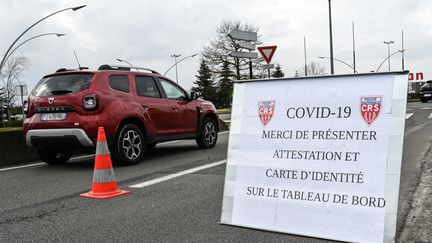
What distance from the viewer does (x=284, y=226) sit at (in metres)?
3.28

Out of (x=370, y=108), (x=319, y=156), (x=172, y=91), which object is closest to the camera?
(x=370, y=108)

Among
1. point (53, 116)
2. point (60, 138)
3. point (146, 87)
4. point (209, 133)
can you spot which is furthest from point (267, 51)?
point (60, 138)

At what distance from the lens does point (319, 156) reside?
3236 mm

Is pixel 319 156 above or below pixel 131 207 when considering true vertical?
above

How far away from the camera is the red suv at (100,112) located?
739cm

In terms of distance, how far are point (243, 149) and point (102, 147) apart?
2712 mm

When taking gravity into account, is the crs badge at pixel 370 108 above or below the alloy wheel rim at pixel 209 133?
above

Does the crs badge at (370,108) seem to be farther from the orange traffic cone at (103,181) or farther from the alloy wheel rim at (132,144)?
the alloy wheel rim at (132,144)

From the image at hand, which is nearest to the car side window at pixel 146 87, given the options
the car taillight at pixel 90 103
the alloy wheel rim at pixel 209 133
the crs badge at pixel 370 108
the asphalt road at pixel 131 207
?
the car taillight at pixel 90 103

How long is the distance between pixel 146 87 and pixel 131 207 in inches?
A: 158

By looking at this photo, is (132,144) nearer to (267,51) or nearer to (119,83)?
(119,83)

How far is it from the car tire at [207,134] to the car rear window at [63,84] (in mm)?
3144

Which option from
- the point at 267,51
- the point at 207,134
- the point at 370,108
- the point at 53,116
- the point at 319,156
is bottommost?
the point at 207,134

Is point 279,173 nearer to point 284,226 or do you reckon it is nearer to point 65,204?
point 284,226
